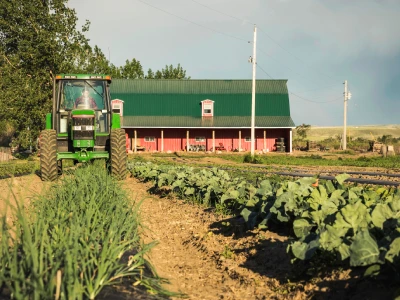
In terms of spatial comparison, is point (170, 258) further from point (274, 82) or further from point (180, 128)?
point (274, 82)

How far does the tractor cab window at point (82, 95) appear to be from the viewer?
15711mm

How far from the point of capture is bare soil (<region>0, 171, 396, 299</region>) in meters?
4.77

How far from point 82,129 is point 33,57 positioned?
25.6m

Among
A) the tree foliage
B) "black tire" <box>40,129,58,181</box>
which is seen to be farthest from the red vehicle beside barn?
"black tire" <box>40,129,58,181</box>

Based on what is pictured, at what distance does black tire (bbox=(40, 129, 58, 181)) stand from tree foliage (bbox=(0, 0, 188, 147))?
2452cm

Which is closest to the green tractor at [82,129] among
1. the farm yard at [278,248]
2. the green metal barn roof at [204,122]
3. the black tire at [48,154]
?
the black tire at [48,154]

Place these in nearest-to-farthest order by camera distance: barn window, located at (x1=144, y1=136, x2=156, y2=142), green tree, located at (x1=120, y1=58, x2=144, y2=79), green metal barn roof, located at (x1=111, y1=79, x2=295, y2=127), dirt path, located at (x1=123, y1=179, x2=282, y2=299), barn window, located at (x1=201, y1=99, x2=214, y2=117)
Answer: dirt path, located at (x1=123, y1=179, x2=282, y2=299) → barn window, located at (x1=144, y1=136, x2=156, y2=142) → green metal barn roof, located at (x1=111, y1=79, x2=295, y2=127) → barn window, located at (x1=201, y1=99, x2=214, y2=117) → green tree, located at (x1=120, y1=58, x2=144, y2=79)

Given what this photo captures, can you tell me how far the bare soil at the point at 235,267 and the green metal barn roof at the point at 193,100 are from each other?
1458 inches

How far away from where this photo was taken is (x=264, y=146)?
4459cm

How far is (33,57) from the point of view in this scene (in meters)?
38.4

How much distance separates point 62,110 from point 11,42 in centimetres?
3027

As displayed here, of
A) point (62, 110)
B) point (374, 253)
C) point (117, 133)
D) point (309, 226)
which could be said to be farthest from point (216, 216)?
point (62, 110)

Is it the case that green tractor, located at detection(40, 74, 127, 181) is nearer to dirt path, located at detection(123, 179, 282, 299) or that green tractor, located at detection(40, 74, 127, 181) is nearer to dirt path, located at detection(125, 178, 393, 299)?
dirt path, located at detection(123, 179, 282, 299)

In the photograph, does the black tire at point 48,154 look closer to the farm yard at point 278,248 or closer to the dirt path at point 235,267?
the farm yard at point 278,248
